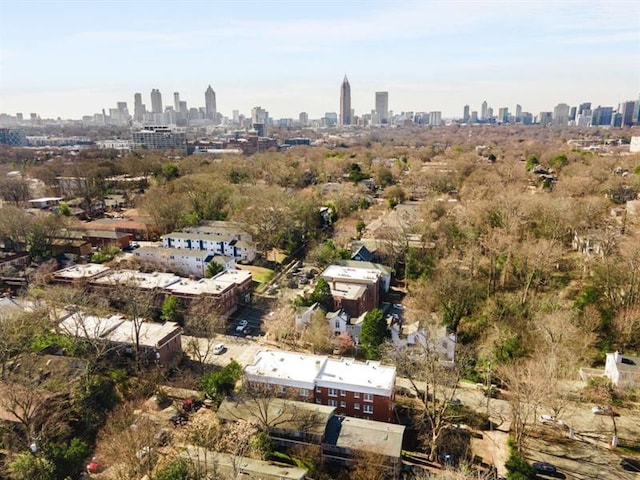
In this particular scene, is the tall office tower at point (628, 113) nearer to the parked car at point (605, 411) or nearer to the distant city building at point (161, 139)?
the distant city building at point (161, 139)

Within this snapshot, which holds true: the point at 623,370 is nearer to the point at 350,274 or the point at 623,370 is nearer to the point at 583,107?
the point at 350,274

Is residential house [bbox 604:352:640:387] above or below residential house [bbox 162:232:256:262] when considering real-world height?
below

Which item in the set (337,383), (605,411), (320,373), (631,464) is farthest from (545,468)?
(320,373)

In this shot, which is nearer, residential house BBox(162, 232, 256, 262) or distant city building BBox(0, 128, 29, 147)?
residential house BBox(162, 232, 256, 262)

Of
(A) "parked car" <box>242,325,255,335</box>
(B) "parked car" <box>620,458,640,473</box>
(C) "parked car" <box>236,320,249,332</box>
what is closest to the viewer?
(B) "parked car" <box>620,458,640,473</box>

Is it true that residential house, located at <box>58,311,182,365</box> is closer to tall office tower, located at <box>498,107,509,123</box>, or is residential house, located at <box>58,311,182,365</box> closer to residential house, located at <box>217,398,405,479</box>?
residential house, located at <box>217,398,405,479</box>

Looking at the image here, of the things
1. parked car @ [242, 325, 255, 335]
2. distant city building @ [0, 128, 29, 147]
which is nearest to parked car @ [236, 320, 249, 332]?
parked car @ [242, 325, 255, 335]

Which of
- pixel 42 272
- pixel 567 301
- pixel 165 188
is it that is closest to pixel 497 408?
pixel 567 301
